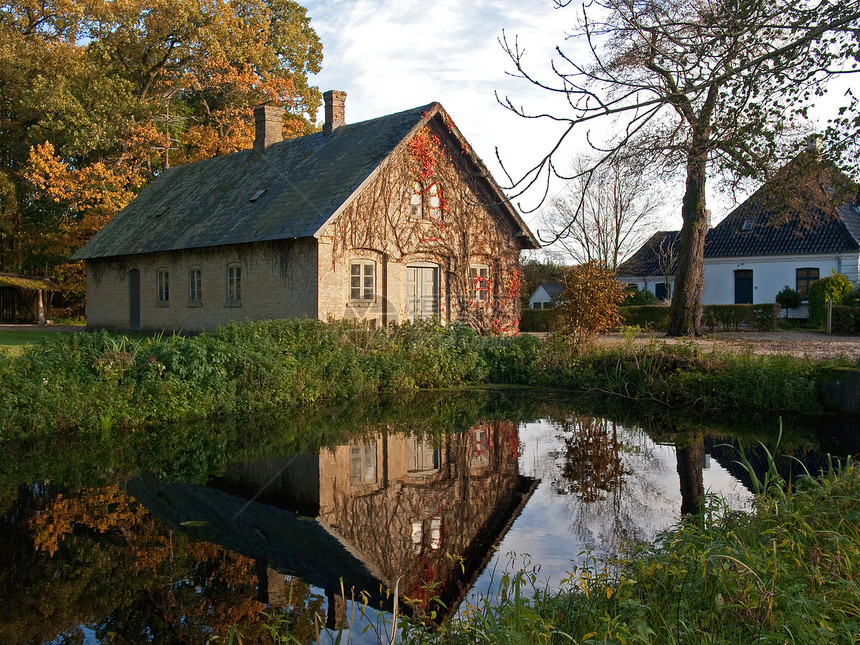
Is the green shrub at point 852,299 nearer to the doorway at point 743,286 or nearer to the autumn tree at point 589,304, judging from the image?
the doorway at point 743,286

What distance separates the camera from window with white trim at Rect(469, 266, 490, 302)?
70.7 ft

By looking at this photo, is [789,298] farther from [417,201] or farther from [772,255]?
[417,201]

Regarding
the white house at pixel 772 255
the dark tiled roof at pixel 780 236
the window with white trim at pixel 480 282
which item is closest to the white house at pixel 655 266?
the white house at pixel 772 255

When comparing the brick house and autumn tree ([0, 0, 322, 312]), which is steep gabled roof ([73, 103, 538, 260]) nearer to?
the brick house

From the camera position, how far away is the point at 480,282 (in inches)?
856

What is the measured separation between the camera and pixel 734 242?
34031 millimetres

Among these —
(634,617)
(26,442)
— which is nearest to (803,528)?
(634,617)

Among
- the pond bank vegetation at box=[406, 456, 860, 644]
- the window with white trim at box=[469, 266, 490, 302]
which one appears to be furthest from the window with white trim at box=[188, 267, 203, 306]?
the pond bank vegetation at box=[406, 456, 860, 644]

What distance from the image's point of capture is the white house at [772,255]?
30.1m

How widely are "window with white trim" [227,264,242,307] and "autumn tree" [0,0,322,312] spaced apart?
41.5ft

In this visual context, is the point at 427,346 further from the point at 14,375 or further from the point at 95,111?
the point at 95,111

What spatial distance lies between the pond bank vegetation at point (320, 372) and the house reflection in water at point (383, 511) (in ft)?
10.3

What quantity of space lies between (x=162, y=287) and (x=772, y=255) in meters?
25.3

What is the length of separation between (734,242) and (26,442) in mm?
31525
